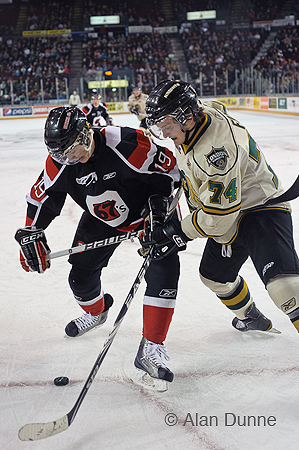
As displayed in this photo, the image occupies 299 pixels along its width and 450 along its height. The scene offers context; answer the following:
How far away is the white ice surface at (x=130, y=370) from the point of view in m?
1.45

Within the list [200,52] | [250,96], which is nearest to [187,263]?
[250,96]

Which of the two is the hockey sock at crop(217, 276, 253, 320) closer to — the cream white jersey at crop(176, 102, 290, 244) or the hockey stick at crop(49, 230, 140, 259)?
the cream white jersey at crop(176, 102, 290, 244)

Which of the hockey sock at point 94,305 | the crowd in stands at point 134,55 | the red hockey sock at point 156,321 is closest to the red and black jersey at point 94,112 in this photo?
the hockey sock at point 94,305

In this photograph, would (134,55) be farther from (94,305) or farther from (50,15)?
(94,305)

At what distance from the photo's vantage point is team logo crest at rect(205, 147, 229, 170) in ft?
4.75

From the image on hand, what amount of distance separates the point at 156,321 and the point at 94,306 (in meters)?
0.48

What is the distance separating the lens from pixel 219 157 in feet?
4.75

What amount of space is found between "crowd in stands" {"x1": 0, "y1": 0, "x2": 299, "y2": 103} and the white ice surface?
16.7 meters

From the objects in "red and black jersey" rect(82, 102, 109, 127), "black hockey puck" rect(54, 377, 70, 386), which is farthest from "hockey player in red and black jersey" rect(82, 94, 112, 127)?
"black hockey puck" rect(54, 377, 70, 386)

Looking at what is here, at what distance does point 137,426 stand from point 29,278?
1537mm

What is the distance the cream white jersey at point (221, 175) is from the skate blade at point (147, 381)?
1.96 feet

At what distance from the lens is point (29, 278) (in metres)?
2.80

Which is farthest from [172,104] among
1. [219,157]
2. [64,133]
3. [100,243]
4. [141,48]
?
[141,48]

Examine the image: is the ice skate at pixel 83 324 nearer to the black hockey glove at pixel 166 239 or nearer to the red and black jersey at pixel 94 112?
the black hockey glove at pixel 166 239
